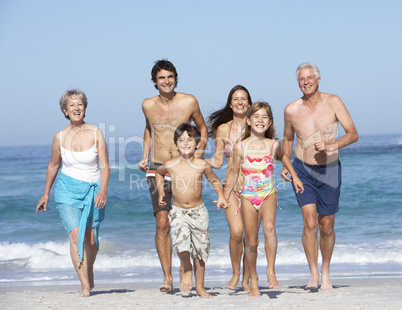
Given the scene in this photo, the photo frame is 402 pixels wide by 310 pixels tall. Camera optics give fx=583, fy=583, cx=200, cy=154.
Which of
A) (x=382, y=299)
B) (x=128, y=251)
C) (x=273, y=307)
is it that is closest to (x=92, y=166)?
(x=273, y=307)

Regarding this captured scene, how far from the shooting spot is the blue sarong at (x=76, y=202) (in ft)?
19.5

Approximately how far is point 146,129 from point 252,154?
1469mm

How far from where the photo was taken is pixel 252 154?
5941 millimetres

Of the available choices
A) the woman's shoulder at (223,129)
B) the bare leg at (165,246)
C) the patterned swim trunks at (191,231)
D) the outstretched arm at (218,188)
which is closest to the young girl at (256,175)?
the outstretched arm at (218,188)

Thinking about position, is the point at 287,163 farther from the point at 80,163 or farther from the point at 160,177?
the point at 80,163

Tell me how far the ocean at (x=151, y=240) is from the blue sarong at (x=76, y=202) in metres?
2.30

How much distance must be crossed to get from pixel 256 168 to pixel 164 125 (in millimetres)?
1272

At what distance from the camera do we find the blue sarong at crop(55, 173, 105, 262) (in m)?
5.95

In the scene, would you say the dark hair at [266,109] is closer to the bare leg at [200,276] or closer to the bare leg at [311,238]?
the bare leg at [311,238]

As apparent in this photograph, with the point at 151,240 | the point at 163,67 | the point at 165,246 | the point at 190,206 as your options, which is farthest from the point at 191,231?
the point at 151,240

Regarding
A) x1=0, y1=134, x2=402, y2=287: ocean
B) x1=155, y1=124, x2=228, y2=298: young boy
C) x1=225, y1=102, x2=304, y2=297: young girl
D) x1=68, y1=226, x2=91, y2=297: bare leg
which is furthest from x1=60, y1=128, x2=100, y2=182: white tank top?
x1=0, y1=134, x2=402, y2=287: ocean

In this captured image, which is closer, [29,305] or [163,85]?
[29,305]

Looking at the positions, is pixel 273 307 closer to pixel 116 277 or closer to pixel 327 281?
pixel 327 281

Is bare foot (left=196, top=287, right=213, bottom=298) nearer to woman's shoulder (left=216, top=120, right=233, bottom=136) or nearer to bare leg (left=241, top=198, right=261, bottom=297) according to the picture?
bare leg (left=241, top=198, right=261, bottom=297)
